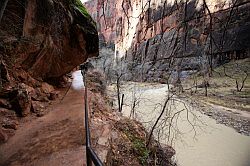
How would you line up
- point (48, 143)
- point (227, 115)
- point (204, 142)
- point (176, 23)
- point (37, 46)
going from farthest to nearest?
point (227, 115) < point (204, 142) < point (37, 46) < point (48, 143) < point (176, 23)

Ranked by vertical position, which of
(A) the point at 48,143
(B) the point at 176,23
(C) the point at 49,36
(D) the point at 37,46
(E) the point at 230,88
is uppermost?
(C) the point at 49,36

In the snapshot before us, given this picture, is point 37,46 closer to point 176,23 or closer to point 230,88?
point 176,23

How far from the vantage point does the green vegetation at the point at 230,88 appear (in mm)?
25172

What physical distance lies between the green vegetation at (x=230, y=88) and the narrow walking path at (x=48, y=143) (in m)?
17.4

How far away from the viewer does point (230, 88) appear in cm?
2970

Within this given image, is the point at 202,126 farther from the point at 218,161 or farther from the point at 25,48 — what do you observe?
the point at 25,48

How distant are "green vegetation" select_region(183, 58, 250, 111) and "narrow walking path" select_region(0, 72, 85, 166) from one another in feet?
57.2

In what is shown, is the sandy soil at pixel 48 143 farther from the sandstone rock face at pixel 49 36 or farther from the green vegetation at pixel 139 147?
the green vegetation at pixel 139 147

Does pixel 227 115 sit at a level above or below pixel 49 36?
below

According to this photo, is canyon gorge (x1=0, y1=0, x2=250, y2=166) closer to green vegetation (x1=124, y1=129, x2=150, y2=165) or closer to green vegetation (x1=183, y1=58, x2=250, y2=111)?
green vegetation (x1=124, y1=129, x2=150, y2=165)

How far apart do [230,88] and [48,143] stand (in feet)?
92.4

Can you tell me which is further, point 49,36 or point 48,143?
point 49,36

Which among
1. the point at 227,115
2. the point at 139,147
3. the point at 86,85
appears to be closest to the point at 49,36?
the point at 86,85

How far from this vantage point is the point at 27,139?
5613 mm
